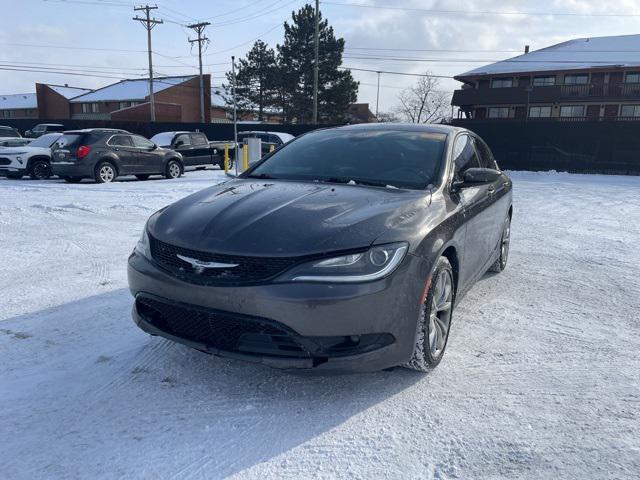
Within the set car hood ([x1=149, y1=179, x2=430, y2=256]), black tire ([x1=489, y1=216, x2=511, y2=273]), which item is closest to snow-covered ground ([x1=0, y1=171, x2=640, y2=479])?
black tire ([x1=489, y1=216, x2=511, y2=273])

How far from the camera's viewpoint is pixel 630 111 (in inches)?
1567

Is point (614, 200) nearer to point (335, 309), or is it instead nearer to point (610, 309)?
point (610, 309)

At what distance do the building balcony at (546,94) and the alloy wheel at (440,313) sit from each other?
140 ft

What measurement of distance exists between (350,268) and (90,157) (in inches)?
502

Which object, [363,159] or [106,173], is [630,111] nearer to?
[106,173]

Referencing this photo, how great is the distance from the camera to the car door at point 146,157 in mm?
14742

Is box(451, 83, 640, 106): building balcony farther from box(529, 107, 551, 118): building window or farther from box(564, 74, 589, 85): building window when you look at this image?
box(564, 74, 589, 85): building window

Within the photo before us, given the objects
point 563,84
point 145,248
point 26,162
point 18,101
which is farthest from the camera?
point 18,101

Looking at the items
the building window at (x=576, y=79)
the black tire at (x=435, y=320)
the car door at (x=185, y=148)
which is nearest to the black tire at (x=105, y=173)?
the car door at (x=185, y=148)

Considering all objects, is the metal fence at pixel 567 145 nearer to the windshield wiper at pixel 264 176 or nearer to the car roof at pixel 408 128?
the car roof at pixel 408 128

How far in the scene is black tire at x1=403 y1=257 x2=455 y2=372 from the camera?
297 cm

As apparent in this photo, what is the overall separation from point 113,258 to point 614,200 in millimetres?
12165

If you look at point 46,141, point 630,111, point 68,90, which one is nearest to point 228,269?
point 46,141

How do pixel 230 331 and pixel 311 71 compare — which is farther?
pixel 311 71
